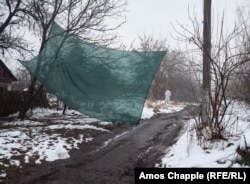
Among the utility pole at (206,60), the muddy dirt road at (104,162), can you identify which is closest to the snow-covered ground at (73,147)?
the muddy dirt road at (104,162)

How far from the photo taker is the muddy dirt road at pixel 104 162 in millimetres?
5922

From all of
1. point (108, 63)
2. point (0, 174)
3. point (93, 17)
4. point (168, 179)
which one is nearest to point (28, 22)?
point (93, 17)

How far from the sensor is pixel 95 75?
11.1 m

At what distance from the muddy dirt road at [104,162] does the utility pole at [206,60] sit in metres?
1.44

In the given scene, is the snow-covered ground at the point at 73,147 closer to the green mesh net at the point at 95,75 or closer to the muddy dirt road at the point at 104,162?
the muddy dirt road at the point at 104,162

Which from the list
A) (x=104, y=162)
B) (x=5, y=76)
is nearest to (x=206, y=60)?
(x=104, y=162)

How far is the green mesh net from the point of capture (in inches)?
412

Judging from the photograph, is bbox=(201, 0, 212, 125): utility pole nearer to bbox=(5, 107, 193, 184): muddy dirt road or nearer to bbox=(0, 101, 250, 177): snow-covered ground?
bbox=(0, 101, 250, 177): snow-covered ground

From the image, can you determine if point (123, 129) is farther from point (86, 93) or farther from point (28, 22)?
point (28, 22)

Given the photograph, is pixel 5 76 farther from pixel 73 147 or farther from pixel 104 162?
pixel 104 162

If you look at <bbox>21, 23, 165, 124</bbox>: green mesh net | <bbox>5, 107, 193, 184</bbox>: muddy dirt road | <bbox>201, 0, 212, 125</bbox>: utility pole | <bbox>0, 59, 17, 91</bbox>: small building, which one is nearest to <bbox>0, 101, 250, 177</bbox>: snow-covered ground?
<bbox>5, 107, 193, 184</bbox>: muddy dirt road

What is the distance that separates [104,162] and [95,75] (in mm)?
4524

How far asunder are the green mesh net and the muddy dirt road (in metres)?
0.94

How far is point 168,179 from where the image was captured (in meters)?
4.82
